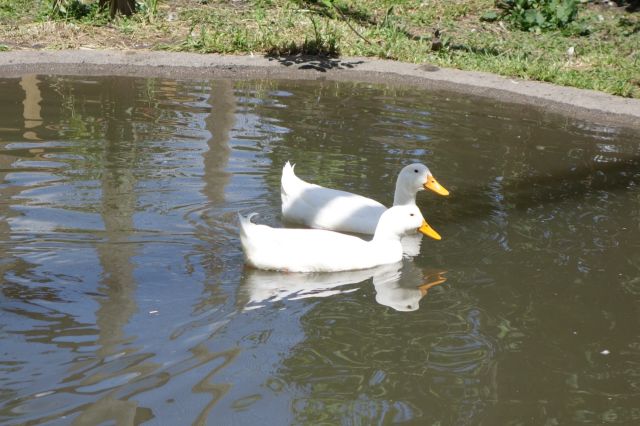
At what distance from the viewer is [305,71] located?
12273mm

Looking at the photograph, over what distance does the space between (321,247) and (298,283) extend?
0.29 metres

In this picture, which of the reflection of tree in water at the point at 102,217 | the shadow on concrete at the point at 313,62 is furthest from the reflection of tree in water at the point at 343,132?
the reflection of tree in water at the point at 102,217

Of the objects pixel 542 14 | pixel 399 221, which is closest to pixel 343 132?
pixel 399 221

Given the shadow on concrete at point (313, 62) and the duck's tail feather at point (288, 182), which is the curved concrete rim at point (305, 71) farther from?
the duck's tail feather at point (288, 182)

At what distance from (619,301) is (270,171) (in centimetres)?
322

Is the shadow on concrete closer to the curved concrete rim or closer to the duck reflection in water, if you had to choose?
the curved concrete rim

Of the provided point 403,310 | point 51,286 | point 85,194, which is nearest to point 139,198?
point 85,194

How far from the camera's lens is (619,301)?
5.69m

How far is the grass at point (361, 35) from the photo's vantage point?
12.7 meters

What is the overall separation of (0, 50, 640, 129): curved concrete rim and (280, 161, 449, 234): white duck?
4832 mm

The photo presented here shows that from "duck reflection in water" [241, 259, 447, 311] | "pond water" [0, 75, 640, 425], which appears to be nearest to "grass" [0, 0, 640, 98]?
"pond water" [0, 75, 640, 425]

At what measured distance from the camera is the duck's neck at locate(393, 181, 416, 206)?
7.00 m

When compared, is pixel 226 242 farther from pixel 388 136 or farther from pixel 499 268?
pixel 388 136

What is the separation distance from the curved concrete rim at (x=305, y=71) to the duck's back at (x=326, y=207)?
16.2 ft
